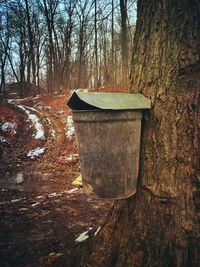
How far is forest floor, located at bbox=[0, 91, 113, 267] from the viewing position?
3.29 meters

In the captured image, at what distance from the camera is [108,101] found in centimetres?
205

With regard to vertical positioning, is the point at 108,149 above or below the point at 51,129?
above

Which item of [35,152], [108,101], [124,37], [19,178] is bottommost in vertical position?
[19,178]

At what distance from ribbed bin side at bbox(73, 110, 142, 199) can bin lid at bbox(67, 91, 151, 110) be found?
0.05 m

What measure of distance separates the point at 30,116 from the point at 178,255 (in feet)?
43.0

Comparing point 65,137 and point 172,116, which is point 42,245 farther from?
point 65,137

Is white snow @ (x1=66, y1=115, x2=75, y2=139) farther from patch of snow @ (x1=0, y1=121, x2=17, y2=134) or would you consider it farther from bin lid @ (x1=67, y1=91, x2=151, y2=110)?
bin lid @ (x1=67, y1=91, x2=151, y2=110)

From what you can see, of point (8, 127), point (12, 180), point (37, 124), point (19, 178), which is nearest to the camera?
point (12, 180)

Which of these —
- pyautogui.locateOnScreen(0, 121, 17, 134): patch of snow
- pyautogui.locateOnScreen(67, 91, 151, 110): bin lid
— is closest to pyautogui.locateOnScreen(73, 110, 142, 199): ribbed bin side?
pyautogui.locateOnScreen(67, 91, 151, 110): bin lid

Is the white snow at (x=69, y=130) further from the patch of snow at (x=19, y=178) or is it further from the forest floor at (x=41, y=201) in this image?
the patch of snow at (x=19, y=178)

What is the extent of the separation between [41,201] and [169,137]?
11.1 ft

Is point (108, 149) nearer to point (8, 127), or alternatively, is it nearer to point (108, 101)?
point (108, 101)

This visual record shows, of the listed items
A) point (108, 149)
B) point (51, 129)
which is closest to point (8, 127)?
point (51, 129)

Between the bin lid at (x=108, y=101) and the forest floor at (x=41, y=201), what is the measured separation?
1.67 metres
